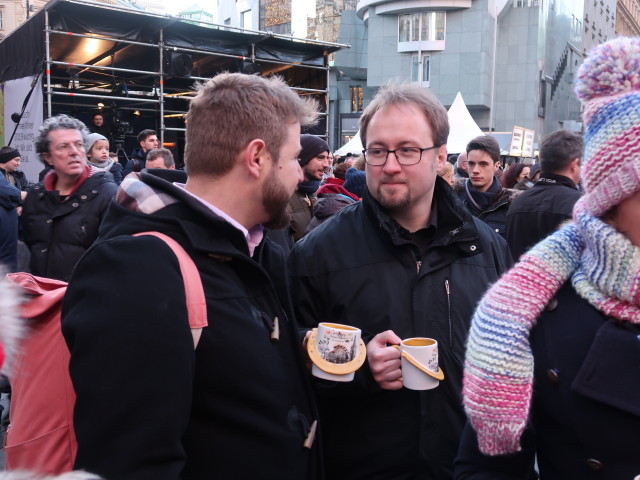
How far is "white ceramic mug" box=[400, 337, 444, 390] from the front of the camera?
6.39 ft

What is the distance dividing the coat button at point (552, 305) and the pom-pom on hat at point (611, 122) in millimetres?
225

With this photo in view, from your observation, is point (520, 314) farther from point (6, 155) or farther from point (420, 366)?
point (6, 155)

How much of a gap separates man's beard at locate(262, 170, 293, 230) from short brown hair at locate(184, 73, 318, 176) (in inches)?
3.2

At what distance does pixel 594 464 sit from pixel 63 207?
404 centimetres

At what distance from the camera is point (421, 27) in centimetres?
3716

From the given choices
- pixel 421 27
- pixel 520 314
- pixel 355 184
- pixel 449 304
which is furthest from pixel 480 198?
pixel 421 27

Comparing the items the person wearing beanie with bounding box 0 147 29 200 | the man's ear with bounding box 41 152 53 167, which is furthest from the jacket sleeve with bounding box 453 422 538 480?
the person wearing beanie with bounding box 0 147 29 200

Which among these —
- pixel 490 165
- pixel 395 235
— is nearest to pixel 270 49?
pixel 490 165

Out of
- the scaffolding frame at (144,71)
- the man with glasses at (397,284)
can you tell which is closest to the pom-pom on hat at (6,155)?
the scaffolding frame at (144,71)

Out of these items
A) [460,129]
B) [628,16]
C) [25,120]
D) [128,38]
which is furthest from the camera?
[628,16]

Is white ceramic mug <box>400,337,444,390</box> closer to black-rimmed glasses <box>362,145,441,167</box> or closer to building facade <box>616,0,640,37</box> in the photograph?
black-rimmed glasses <box>362,145,441,167</box>

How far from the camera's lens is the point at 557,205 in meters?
4.60

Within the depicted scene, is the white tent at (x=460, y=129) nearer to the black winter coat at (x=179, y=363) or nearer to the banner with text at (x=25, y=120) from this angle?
the banner with text at (x=25, y=120)

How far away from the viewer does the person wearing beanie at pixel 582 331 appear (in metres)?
1.30
